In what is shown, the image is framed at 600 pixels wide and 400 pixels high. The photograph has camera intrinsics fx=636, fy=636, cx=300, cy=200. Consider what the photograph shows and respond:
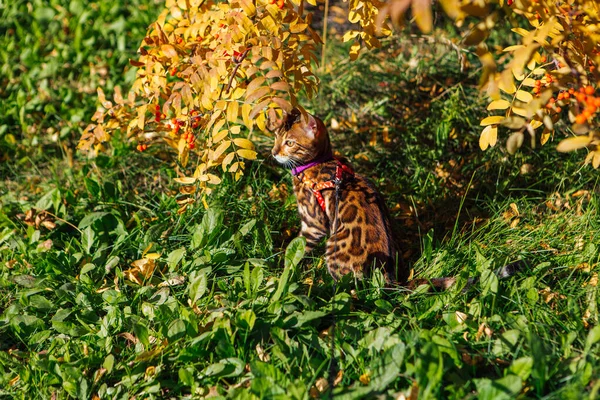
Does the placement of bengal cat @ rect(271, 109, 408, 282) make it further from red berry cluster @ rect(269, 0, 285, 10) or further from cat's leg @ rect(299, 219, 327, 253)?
red berry cluster @ rect(269, 0, 285, 10)

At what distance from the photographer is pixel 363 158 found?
448 cm

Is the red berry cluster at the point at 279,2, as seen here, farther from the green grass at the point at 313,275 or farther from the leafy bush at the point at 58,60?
the leafy bush at the point at 58,60

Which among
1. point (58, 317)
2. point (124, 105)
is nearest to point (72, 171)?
point (124, 105)

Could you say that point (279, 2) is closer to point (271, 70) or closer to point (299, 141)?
point (271, 70)

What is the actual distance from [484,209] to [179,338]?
2132 millimetres

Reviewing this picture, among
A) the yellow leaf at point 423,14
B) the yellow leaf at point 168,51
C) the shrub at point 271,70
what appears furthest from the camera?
the yellow leaf at point 168,51

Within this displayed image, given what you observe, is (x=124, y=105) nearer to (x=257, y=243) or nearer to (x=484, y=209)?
(x=257, y=243)

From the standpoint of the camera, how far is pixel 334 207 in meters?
3.51

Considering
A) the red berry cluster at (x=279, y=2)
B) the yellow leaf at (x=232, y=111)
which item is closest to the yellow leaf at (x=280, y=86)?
the yellow leaf at (x=232, y=111)

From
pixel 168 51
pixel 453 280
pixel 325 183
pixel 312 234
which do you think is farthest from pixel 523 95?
pixel 168 51

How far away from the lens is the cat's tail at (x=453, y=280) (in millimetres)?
3037

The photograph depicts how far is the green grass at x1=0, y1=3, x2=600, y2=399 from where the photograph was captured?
8.66ft

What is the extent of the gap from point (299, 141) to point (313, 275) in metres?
0.77

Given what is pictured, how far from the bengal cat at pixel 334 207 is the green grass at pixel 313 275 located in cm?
13
